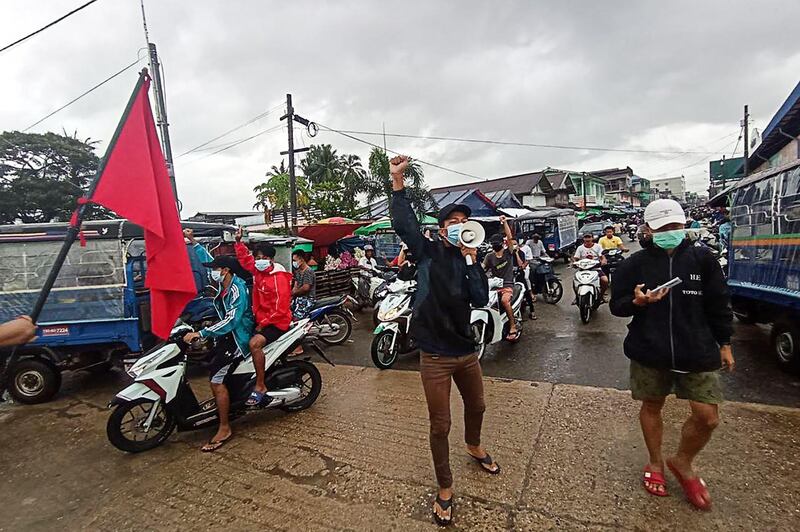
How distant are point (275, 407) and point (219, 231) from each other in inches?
152

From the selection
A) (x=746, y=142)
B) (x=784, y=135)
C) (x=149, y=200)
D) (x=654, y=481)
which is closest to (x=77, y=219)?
(x=149, y=200)

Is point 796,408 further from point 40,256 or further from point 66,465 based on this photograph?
point 40,256

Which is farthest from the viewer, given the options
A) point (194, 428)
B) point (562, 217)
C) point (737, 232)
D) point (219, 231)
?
point (562, 217)

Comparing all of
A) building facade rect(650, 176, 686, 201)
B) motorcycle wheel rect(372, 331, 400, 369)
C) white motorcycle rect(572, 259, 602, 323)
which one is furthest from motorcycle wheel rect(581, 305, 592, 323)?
building facade rect(650, 176, 686, 201)

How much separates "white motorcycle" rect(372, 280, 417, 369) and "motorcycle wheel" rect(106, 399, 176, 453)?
7.75ft

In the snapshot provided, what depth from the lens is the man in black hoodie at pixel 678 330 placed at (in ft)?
7.59

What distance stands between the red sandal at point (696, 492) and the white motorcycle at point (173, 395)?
306cm

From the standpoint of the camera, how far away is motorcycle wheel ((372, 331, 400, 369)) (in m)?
5.22

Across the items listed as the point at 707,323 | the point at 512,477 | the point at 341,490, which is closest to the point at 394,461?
the point at 341,490

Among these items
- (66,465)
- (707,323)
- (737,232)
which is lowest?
(66,465)

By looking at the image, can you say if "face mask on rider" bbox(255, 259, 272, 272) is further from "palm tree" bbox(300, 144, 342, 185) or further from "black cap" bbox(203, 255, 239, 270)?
"palm tree" bbox(300, 144, 342, 185)

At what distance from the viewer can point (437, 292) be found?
2.47 m

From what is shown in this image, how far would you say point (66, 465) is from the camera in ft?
11.1

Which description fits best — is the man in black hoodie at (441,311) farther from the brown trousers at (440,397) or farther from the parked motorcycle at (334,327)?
the parked motorcycle at (334,327)
